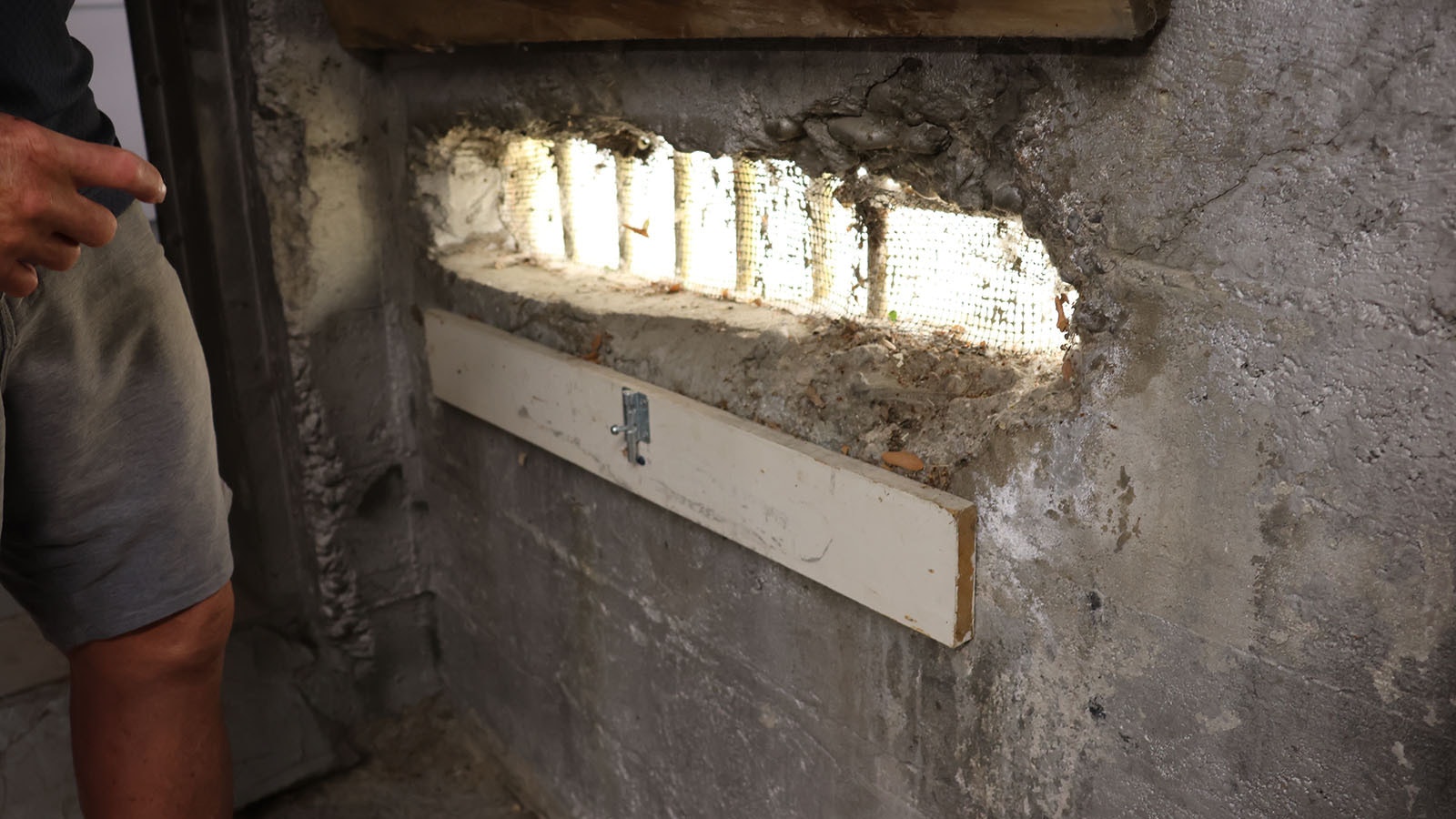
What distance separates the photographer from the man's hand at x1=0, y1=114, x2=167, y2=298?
42.9 inches

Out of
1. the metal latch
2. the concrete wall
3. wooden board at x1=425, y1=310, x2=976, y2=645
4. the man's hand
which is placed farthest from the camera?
the metal latch

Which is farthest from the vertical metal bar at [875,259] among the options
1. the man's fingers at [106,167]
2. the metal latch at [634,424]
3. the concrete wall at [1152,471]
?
the man's fingers at [106,167]

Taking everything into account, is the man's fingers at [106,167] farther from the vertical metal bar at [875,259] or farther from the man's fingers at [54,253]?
the vertical metal bar at [875,259]

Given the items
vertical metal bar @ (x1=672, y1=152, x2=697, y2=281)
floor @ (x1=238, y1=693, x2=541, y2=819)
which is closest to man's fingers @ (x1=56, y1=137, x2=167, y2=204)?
vertical metal bar @ (x1=672, y1=152, x2=697, y2=281)

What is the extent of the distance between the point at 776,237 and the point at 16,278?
1.02 metres

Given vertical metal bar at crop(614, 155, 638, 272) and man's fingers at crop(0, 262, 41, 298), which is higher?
man's fingers at crop(0, 262, 41, 298)

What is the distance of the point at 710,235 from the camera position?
192 cm

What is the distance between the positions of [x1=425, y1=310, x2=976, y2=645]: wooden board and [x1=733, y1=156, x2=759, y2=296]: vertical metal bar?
0.26m

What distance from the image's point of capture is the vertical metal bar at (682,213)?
190 cm

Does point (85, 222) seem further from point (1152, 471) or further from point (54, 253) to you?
point (1152, 471)

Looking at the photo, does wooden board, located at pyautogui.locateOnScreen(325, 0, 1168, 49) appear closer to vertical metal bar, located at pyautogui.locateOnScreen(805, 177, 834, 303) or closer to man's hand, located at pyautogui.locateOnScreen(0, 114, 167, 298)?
vertical metal bar, located at pyautogui.locateOnScreen(805, 177, 834, 303)

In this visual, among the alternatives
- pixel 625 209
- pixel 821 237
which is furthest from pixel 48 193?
pixel 625 209

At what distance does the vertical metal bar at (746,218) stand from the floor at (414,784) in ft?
4.44

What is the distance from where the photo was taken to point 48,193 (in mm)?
1109
